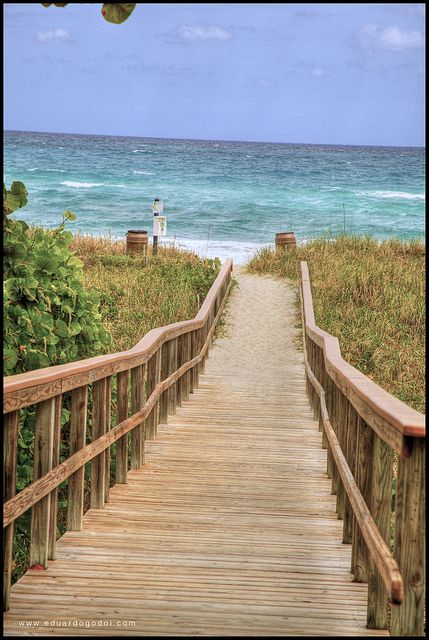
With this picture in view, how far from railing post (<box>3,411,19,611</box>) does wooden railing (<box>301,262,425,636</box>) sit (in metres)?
1.41

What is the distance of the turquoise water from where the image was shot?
39.0 m

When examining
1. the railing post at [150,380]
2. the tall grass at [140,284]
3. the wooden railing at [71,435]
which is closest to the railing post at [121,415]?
the wooden railing at [71,435]

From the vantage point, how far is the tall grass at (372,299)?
1166cm

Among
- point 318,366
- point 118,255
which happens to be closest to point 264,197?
point 118,255

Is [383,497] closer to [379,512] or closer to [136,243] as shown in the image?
[379,512]

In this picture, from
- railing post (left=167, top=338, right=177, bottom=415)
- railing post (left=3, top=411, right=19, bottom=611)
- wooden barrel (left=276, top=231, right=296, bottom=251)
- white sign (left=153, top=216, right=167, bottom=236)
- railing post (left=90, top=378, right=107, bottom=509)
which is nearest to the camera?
railing post (left=3, top=411, right=19, bottom=611)

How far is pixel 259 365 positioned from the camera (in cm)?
1311

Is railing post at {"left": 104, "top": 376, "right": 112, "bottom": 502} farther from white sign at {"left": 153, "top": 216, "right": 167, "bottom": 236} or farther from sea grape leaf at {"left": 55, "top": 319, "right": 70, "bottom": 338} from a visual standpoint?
white sign at {"left": 153, "top": 216, "right": 167, "bottom": 236}

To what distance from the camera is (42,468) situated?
3854 millimetres

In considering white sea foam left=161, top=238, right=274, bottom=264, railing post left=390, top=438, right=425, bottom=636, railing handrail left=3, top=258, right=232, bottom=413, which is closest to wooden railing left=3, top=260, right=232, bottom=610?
railing handrail left=3, top=258, right=232, bottom=413

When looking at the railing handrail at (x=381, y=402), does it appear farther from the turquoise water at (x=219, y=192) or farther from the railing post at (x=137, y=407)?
the turquoise water at (x=219, y=192)

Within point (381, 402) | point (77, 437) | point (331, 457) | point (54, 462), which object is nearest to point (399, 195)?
point (331, 457)

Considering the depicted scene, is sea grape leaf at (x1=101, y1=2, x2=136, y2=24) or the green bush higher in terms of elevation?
sea grape leaf at (x1=101, y1=2, x2=136, y2=24)

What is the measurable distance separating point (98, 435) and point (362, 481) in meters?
1.77
